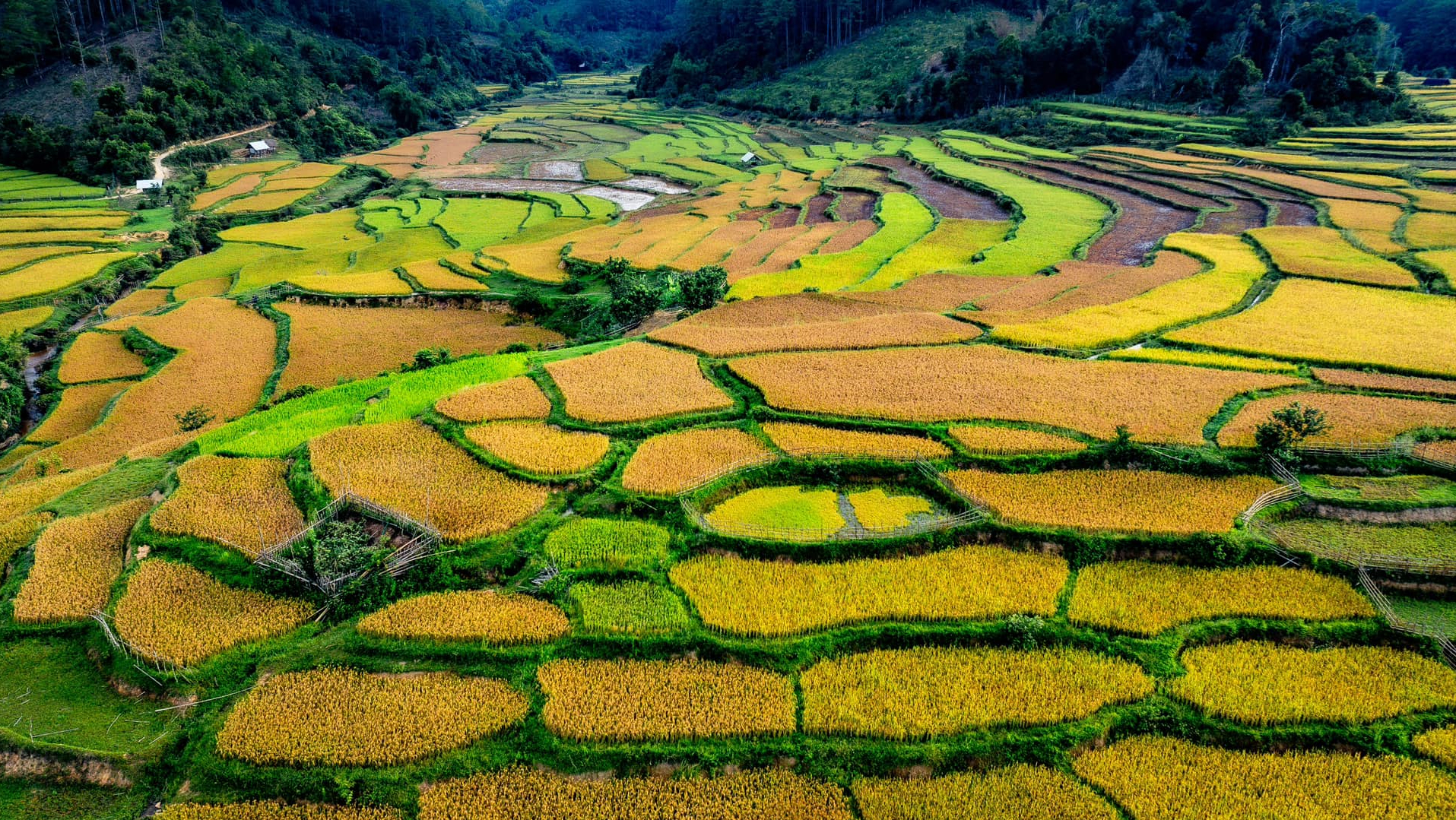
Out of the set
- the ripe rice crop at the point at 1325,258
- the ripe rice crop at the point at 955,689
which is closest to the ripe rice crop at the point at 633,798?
the ripe rice crop at the point at 955,689

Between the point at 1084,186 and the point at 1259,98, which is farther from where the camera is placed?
the point at 1259,98

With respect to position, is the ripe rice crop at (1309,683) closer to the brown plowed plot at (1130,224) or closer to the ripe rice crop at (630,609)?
the ripe rice crop at (630,609)

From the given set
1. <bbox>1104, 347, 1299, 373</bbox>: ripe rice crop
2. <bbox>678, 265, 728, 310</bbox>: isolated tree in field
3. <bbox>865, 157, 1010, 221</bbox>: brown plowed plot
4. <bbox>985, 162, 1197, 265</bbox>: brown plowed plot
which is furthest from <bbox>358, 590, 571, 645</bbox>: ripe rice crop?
<bbox>865, 157, 1010, 221</bbox>: brown plowed plot

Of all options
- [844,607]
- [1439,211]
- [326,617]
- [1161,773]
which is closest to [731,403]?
[844,607]

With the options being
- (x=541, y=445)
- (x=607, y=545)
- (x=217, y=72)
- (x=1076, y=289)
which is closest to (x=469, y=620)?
(x=607, y=545)

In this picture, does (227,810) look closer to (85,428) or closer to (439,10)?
(85,428)

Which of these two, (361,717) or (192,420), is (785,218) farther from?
(361,717)
